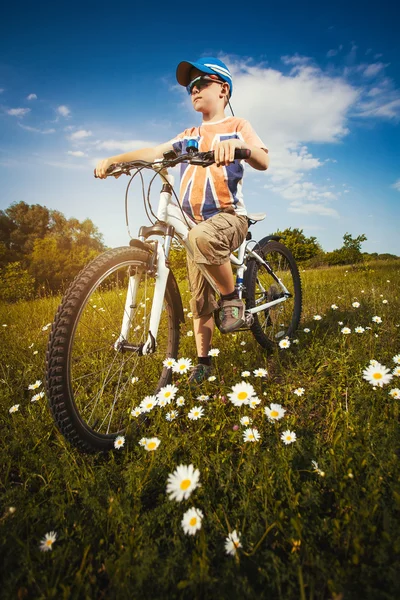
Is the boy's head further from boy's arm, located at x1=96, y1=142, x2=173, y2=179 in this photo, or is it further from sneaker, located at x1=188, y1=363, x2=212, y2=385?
sneaker, located at x1=188, y1=363, x2=212, y2=385

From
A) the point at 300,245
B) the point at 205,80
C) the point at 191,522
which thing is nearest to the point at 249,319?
the point at 191,522

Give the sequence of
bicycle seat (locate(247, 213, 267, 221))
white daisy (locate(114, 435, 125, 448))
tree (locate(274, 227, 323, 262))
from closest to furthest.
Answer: white daisy (locate(114, 435, 125, 448)) → bicycle seat (locate(247, 213, 267, 221)) → tree (locate(274, 227, 323, 262))

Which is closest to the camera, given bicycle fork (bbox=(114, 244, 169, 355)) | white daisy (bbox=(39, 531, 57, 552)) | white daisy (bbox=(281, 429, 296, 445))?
white daisy (bbox=(39, 531, 57, 552))

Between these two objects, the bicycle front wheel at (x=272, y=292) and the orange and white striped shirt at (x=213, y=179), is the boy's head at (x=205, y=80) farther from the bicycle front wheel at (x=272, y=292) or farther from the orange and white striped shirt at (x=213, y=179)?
the bicycle front wheel at (x=272, y=292)

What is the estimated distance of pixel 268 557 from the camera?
0.96 metres

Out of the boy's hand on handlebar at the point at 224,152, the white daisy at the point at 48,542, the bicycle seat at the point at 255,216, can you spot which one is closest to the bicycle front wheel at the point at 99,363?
the white daisy at the point at 48,542

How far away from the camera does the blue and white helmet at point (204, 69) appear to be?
2086 mm

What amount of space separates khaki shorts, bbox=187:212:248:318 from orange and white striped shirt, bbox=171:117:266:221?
0.41ft

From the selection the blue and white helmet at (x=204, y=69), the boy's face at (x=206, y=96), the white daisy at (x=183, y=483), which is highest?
the blue and white helmet at (x=204, y=69)

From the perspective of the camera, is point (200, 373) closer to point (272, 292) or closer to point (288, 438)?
point (288, 438)

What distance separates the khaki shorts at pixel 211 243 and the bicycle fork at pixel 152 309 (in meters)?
0.27

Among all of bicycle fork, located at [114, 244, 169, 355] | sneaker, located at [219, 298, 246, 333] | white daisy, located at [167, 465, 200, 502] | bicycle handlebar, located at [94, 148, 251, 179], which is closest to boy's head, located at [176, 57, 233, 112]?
bicycle handlebar, located at [94, 148, 251, 179]

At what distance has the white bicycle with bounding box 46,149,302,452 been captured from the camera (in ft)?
4.80

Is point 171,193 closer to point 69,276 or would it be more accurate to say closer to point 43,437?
point 43,437
